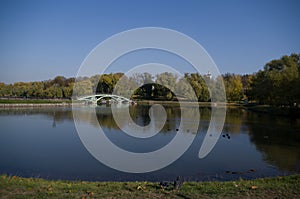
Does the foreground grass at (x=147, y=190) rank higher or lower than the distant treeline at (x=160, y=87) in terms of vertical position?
lower

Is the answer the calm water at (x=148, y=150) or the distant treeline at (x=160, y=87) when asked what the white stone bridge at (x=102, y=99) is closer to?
the distant treeline at (x=160, y=87)

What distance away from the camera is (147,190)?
17.5 ft

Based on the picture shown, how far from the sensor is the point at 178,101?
59.5 metres

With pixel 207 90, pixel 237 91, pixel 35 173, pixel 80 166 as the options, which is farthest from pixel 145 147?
pixel 237 91

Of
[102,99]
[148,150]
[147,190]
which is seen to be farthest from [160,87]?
[147,190]

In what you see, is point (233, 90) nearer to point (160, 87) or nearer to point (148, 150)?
point (160, 87)

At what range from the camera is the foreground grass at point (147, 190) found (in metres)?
4.91

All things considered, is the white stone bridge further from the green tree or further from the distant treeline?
the green tree

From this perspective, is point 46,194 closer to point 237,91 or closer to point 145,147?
point 145,147

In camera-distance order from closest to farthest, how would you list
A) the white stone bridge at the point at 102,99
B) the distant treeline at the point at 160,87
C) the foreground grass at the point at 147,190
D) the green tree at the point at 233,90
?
the foreground grass at the point at 147,190 → the distant treeline at the point at 160,87 → the white stone bridge at the point at 102,99 → the green tree at the point at 233,90

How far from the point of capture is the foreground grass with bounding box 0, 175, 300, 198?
16.1 feet

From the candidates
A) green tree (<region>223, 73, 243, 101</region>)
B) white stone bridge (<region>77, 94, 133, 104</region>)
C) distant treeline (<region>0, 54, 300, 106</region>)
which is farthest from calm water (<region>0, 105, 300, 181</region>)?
green tree (<region>223, 73, 243, 101</region>)

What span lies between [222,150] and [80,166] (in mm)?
6536

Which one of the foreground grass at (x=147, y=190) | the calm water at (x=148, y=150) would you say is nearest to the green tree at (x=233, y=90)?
the calm water at (x=148, y=150)
